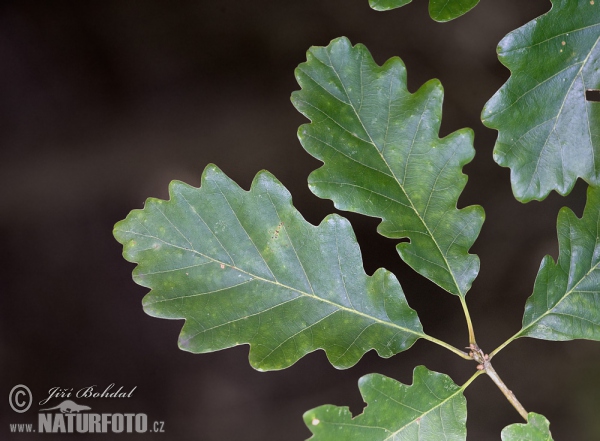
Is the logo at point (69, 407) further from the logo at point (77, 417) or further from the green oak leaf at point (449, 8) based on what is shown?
the green oak leaf at point (449, 8)

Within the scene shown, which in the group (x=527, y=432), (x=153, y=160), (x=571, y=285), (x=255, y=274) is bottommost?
(x=527, y=432)

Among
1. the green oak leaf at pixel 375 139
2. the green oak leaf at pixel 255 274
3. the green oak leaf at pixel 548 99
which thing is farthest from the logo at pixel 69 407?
the green oak leaf at pixel 548 99

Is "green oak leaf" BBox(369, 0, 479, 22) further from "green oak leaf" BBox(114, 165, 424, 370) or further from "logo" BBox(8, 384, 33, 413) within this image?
"logo" BBox(8, 384, 33, 413)

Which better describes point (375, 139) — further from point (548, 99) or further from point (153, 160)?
point (153, 160)

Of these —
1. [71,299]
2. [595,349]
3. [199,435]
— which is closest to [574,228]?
[595,349]

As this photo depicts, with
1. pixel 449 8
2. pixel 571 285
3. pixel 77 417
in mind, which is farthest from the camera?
pixel 77 417

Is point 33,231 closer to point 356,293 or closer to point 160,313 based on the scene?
point 160,313

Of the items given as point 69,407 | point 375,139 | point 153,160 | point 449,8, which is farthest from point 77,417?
point 449,8
